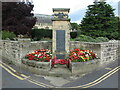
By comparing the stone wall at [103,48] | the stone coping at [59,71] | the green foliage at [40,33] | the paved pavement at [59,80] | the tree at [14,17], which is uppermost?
the tree at [14,17]

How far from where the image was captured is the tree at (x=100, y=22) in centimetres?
2152

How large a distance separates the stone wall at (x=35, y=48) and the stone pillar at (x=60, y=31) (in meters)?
1.88

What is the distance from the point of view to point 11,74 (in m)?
6.47

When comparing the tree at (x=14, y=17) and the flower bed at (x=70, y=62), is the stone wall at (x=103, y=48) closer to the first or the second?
the flower bed at (x=70, y=62)

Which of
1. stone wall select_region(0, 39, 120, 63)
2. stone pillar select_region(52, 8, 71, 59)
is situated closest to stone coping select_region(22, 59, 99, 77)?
stone wall select_region(0, 39, 120, 63)

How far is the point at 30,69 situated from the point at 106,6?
75.3 ft

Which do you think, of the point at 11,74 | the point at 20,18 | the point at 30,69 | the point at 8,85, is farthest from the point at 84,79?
the point at 20,18

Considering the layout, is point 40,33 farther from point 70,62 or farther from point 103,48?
point 70,62

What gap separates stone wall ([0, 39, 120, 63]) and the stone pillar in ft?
6.17

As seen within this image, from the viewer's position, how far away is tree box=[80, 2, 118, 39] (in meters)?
21.5

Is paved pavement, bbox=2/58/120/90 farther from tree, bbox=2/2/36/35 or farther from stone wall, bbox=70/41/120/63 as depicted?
tree, bbox=2/2/36/35

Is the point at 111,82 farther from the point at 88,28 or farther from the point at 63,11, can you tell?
the point at 88,28

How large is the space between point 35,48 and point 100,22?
59.2ft

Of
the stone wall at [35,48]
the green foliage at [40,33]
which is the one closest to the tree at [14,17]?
the green foliage at [40,33]
